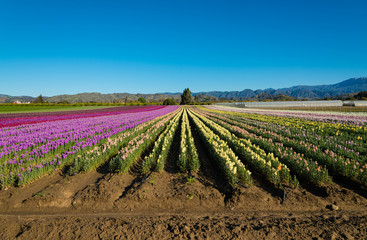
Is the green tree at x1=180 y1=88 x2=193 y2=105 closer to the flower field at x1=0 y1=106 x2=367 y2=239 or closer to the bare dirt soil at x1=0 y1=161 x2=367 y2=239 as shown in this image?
the flower field at x1=0 y1=106 x2=367 y2=239

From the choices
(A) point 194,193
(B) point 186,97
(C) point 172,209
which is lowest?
(C) point 172,209

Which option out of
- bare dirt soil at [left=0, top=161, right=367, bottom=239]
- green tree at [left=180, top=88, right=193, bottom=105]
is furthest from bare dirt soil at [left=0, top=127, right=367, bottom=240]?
green tree at [left=180, top=88, right=193, bottom=105]

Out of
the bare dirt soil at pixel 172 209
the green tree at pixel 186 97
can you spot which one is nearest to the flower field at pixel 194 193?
the bare dirt soil at pixel 172 209

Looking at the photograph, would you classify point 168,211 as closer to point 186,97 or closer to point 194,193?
point 194,193

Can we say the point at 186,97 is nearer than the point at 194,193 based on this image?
No

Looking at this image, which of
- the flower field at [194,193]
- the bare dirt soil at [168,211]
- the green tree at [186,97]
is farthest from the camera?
the green tree at [186,97]

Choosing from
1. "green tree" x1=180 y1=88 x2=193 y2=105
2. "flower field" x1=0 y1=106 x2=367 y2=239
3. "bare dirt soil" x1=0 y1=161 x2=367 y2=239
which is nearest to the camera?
"bare dirt soil" x1=0 y1=161 x2=367 y2=239

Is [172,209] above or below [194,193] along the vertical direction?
below

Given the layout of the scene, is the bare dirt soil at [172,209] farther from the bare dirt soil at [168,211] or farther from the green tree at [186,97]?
the green tree at [186,97]

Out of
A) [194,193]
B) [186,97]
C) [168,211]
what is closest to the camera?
[168,211]

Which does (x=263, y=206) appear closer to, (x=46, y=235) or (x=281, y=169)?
(x=281, y=169)

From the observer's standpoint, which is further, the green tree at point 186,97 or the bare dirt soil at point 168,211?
the green tree at point 186,97

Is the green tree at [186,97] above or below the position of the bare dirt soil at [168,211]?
above

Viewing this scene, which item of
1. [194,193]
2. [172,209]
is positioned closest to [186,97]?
[194,193]
